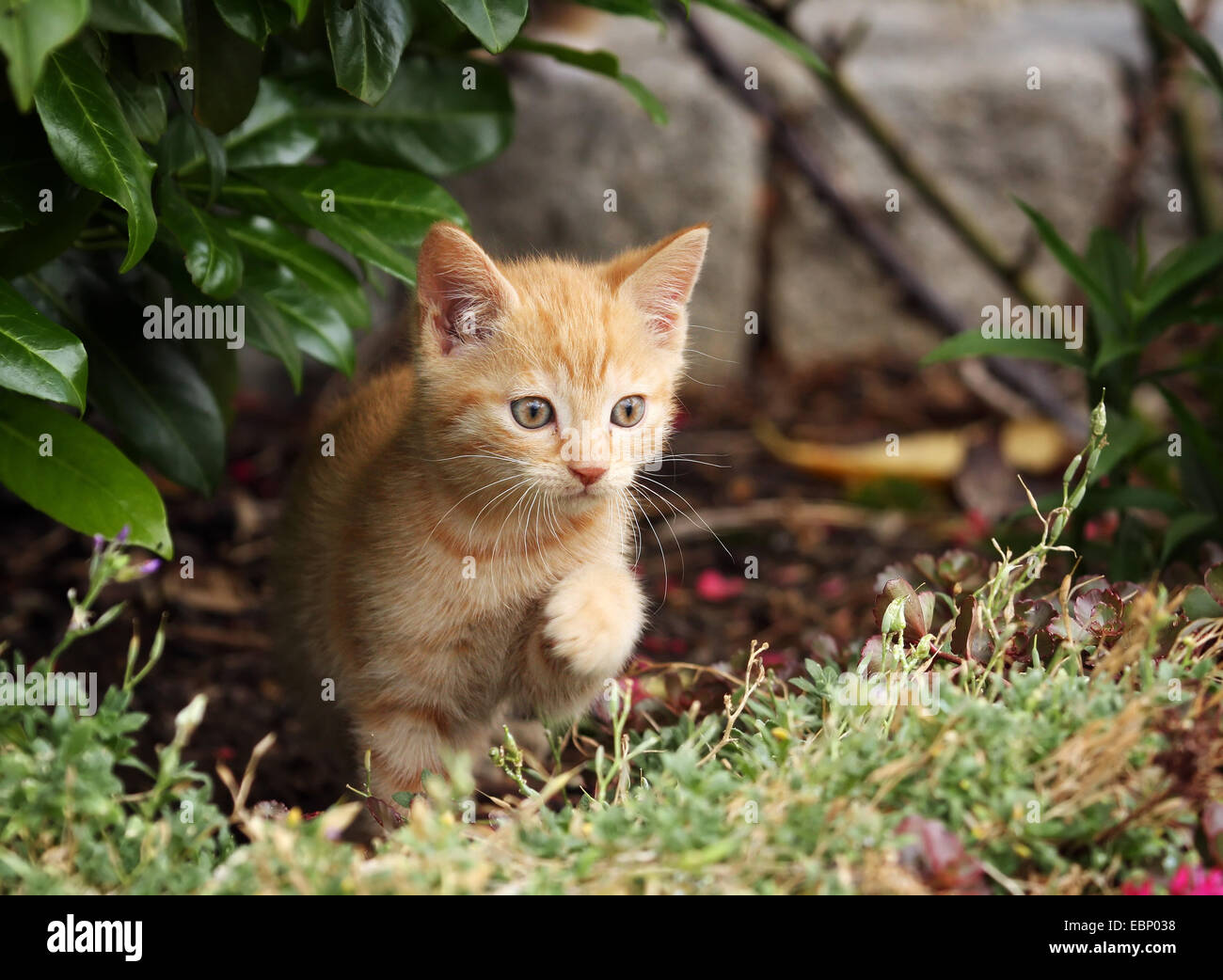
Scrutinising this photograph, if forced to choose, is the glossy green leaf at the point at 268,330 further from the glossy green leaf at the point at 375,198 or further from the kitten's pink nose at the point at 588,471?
the kitten's pink nose at the point at 588,471

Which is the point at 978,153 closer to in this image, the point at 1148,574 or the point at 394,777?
the point at 1148,574

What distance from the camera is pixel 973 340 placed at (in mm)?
2318

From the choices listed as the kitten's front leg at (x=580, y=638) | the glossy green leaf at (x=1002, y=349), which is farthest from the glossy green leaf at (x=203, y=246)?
the glossy green leaf at (x=1002, y=349)

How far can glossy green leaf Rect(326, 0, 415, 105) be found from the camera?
5.70 feet

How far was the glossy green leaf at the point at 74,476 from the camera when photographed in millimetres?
1725

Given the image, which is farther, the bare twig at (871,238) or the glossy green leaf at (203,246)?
the bare twig at (871,238)

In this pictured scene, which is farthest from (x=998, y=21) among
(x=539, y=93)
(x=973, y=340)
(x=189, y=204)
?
(x=189, y=204)

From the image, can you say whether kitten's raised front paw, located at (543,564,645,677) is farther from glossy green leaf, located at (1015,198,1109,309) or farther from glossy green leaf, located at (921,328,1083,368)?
glossy green leaf, located at (1015,198,1109,309)

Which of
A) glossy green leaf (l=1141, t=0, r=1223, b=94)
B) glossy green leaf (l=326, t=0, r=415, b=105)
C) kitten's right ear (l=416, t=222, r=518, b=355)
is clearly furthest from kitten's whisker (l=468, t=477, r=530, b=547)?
glossy green leaf (l=1141, t=0, r=1223, b=94)

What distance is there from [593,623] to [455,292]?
1.99 ft

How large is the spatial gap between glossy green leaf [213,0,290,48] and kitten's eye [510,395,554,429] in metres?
0.66

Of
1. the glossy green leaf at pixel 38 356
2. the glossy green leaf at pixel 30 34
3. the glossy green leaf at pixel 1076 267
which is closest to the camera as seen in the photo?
the glossy green leaf at pixel 30 34

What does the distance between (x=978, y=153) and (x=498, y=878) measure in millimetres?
3734

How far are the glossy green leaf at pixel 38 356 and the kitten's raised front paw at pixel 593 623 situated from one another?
75cm
